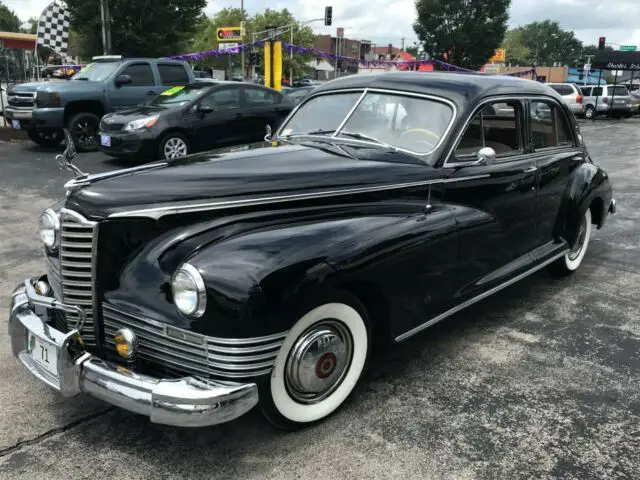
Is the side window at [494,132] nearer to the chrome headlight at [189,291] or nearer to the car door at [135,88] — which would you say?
the chrome headlight at [189,291]

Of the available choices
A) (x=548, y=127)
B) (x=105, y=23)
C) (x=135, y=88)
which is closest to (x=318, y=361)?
(x=548, y=127)

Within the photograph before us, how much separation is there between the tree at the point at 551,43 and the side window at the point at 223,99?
141m

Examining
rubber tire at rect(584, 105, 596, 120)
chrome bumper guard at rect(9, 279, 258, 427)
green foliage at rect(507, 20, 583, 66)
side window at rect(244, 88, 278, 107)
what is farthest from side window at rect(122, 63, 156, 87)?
green foliage at rect(507, 20, 583, 66)

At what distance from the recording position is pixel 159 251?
107 inches

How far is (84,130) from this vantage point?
39.3 ft

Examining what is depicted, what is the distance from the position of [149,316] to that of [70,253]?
1.79 feet

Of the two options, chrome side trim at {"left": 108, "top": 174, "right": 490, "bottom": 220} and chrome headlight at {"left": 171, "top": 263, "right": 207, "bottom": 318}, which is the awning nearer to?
chrome side trim at {"left": 108, "top": 174, "right": 490, "bottom": 220}

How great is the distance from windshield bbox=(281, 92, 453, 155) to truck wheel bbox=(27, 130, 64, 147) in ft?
34.1

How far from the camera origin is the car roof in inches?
151

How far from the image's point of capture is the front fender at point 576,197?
482cm

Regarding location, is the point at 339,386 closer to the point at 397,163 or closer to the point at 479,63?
the point at 397,163

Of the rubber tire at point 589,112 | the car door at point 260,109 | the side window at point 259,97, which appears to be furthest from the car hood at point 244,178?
the rubber tire at point 589,112

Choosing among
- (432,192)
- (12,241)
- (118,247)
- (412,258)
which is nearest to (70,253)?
(118,247)

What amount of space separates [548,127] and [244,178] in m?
2.97
